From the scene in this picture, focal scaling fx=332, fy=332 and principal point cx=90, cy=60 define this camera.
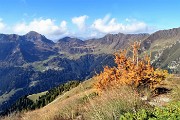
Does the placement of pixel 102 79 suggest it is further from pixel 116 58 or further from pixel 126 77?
pixel 126 77

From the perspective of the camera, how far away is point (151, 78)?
2991 cm

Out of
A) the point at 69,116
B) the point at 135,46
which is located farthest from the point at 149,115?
the point at 135,46

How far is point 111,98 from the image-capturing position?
13.4 metres

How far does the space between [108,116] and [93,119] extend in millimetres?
664

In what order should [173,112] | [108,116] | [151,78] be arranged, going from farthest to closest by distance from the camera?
[151,78] → [108,116] → [173,112]

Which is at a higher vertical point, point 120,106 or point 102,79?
point 120,106

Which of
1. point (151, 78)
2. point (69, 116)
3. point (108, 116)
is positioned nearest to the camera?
point (108, 116)

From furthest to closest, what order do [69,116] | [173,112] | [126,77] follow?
[126,77], [69,116], [173,112]

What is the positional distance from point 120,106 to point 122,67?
956 inches

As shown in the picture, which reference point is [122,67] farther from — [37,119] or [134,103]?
[134,103]

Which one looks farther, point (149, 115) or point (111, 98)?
point (111, 98)

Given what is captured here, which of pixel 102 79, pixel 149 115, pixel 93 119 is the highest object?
pixel 149 115

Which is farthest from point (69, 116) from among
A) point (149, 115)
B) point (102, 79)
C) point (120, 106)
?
→ point (102, 79)

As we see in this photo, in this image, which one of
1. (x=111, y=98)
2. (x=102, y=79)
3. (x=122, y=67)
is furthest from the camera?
(x=102, y=79)
